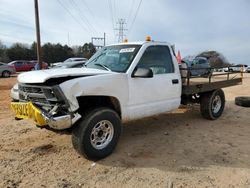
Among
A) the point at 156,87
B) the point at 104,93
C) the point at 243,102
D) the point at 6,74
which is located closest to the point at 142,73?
the point at 156,87

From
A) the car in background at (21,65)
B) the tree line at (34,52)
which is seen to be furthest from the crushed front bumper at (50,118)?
the tree line at (34,52)

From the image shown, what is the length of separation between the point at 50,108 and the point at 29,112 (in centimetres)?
32

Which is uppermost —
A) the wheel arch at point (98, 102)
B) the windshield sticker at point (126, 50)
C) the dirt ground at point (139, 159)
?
the windshield sticker at point (126, 50)

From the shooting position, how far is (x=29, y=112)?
3445mm

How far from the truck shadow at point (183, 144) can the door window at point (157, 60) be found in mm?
1416

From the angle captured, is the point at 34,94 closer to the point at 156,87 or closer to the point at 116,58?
the point at 116,58

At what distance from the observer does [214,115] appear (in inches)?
250

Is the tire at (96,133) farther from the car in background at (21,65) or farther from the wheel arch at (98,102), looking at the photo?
the car in background at (21,65)

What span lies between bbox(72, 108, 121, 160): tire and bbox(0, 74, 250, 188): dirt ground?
0.59ft

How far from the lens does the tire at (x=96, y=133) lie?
353 centimetres

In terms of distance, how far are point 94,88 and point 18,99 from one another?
1498 mm

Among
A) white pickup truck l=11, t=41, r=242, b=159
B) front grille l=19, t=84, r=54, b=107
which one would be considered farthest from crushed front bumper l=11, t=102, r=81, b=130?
front grille l=19, t=84, r=54, b=107

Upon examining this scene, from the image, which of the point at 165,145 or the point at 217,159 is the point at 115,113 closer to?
the point at 165,145

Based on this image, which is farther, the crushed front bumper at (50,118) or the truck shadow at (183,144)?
the truck shadow at (183,144)
